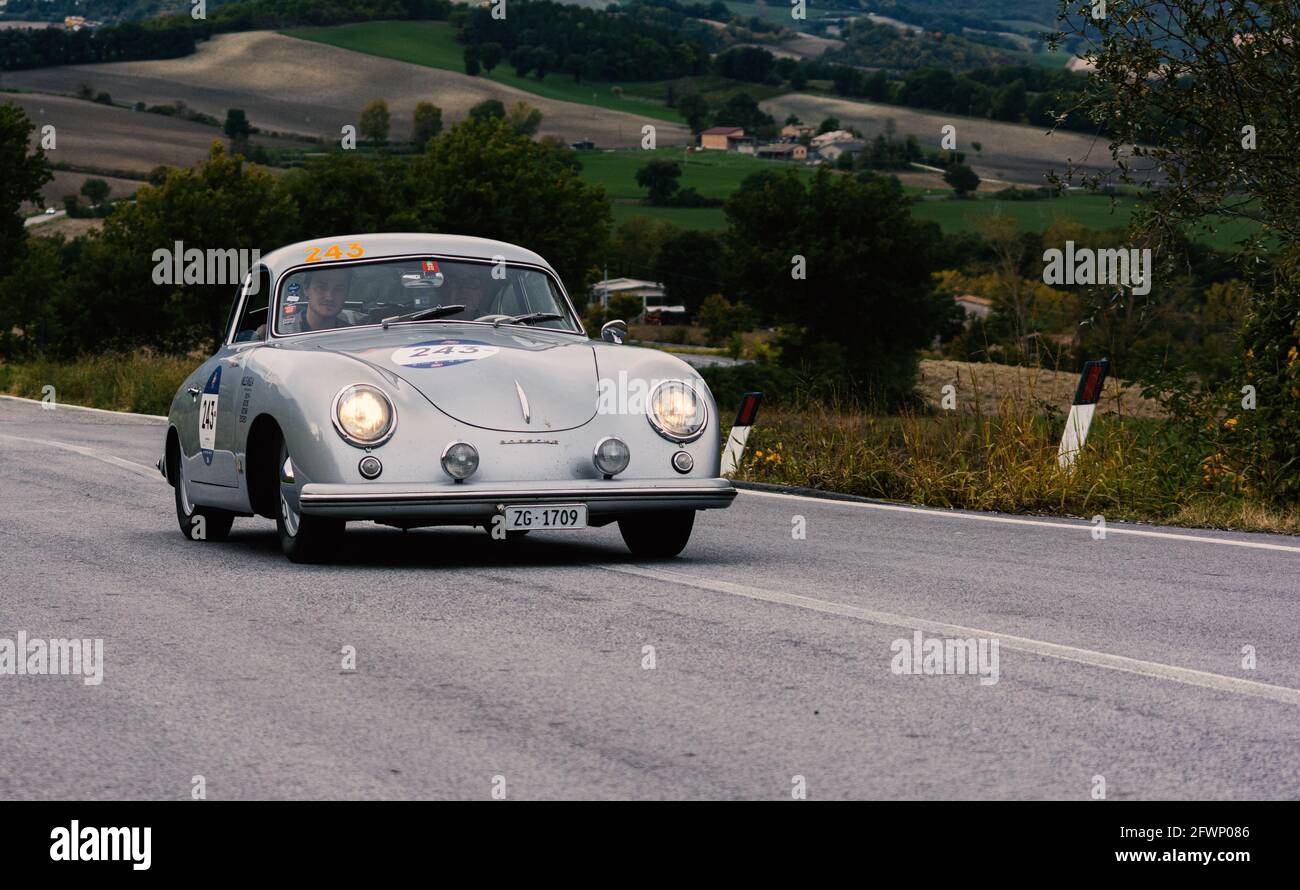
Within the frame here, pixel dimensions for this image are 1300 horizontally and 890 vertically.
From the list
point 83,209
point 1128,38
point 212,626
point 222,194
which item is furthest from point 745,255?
point 212,626

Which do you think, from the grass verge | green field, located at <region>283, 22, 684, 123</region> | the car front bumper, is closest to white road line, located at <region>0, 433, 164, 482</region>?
the car front bumper

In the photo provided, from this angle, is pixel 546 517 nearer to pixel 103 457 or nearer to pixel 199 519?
pixel 199 519

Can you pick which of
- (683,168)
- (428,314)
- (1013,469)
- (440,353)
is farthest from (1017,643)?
(683,168)

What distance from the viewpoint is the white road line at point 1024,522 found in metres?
10.8

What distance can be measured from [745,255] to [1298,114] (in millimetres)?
86975

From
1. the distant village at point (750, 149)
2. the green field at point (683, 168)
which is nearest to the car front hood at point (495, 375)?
the distant village at point (750, 149)

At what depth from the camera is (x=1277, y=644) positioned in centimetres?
705

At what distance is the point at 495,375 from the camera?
354 inches

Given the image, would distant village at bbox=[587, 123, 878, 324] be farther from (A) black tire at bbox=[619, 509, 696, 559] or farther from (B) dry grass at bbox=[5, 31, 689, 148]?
(A) black tire at bbox=[619, 509, 696, 559]

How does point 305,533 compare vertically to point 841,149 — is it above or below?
below

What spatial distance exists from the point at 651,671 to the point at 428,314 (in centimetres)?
429

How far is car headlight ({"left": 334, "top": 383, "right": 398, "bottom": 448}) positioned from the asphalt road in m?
0.70

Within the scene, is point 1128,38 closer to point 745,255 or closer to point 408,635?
point 408,635

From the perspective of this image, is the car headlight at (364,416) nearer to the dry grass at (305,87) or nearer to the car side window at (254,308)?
the car side window at (254,308)
